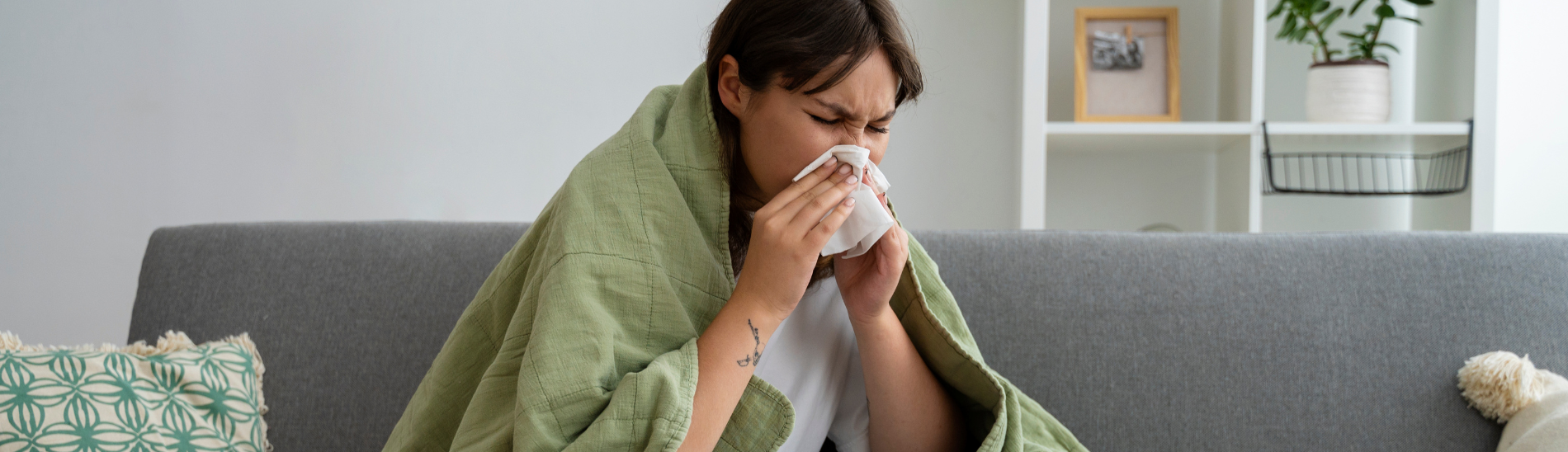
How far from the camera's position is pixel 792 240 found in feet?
2.58

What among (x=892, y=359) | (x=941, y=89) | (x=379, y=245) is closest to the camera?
(x=892, y=359)

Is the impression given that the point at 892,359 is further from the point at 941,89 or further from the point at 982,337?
the point at 941,89

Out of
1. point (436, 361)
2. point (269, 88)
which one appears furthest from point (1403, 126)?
point (269, 88)

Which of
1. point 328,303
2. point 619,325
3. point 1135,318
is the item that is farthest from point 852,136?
point 328,303

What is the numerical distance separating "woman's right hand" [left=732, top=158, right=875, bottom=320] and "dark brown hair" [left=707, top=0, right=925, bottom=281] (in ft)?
0.30

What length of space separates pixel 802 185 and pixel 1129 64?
1.07 meters

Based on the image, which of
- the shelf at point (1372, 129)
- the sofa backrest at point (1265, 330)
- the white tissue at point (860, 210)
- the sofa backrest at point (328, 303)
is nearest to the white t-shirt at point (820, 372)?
the white tissue at point (860, 210)

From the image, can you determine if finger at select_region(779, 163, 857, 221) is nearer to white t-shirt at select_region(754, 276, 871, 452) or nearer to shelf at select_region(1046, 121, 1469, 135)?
white t-shirt at select_region(754, 276, 871, 452)

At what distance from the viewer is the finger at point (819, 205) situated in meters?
0.79

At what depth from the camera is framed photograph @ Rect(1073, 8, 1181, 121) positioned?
1.64 meters

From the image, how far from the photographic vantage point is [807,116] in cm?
81

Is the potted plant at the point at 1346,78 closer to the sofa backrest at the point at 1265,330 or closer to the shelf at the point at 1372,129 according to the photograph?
the shelf at the point at 1372,129

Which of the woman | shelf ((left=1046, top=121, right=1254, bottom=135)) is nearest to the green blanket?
the woman

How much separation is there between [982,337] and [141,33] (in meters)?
1.96
